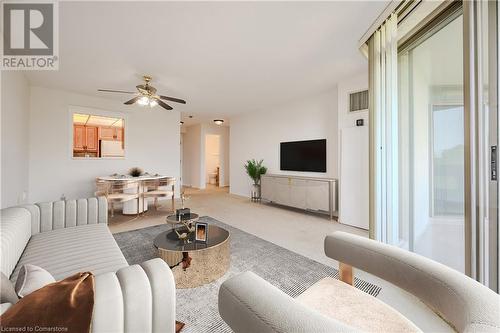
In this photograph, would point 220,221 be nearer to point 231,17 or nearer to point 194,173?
point 231,17

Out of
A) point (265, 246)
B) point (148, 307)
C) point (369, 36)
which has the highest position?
point (369, 36)

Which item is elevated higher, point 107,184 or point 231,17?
point 231,17

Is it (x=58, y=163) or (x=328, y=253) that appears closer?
(x=328, y=253)

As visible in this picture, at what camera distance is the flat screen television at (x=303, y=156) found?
176 inches

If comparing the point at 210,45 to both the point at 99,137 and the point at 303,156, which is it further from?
the point at 99,137

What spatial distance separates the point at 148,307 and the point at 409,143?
8.40 feet

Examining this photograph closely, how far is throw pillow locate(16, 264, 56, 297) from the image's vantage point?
2.52 feet

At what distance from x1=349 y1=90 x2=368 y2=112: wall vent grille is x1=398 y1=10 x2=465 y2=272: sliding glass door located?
125cm

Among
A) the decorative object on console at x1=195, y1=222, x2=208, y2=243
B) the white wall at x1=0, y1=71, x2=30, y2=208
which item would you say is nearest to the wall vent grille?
the decorative object on console at x1=195, y1=222, x2=208, y2=243

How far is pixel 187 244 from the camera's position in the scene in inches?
76.9

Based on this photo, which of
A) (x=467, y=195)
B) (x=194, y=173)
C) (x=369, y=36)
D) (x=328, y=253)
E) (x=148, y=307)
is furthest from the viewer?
(x=194, y=173)

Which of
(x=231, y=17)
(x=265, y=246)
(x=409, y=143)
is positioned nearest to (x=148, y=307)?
(x=265, y=246)

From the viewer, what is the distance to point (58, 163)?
438cm

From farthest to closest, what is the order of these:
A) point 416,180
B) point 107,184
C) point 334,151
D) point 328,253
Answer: point 334,151 → point 107,184 → point 416,180 → point 328,253
